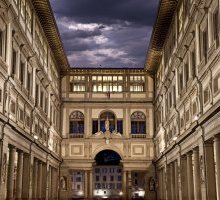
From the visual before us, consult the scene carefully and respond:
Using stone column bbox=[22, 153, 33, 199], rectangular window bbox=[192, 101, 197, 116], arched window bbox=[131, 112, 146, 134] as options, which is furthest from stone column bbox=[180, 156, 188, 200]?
arched window bbox=[131, 112, 146, 134]

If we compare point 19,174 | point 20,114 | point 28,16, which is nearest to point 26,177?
point 19,174

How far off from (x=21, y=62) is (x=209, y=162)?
58.1 ft

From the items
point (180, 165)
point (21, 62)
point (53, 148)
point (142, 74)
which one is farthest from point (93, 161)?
point (21, 62)

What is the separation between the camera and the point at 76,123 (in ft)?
211

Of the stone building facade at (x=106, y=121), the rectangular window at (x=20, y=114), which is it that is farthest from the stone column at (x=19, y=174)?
the stone building facade at (x=106, y=121)

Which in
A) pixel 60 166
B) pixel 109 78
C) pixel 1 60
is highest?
pixel 109 78

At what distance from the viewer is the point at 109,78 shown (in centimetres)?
6606

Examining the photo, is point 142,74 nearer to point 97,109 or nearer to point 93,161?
point 97,109

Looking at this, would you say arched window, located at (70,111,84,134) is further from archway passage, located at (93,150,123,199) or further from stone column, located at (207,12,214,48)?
archway passage, located at (93,150,123,199)

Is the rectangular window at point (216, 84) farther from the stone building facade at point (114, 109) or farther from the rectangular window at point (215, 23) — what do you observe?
the rectangular window at point (215, 23)

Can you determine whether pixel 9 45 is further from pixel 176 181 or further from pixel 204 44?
pixel 176 181

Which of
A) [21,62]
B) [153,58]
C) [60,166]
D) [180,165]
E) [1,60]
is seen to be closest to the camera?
[1,60]

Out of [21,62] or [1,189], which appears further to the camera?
[21,62]

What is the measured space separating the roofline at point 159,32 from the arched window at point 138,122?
6670mm
